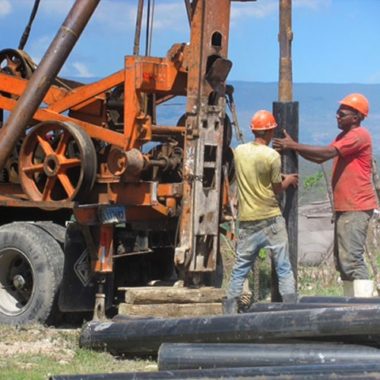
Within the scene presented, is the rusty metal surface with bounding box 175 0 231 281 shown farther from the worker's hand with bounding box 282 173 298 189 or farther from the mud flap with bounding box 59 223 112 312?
the mud flap with bounding box 59 223 112 312

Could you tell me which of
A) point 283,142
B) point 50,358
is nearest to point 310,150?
point 283,142

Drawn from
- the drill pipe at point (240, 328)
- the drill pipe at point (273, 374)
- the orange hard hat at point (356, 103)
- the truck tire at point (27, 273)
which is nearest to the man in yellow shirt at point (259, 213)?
the orange hard hat at point (356, 103)

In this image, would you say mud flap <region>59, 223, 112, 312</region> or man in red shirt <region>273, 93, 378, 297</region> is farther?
mud flap <region>59, 223, 112, 312</region>

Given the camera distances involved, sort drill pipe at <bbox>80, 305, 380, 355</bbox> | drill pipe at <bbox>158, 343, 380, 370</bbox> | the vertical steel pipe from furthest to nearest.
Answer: the vertical steel pipe < drill pipe at <bbox>80, 305, 380, 355</bbox> < drill pipe at <bbox>158, 343, 380, 370</bbox>

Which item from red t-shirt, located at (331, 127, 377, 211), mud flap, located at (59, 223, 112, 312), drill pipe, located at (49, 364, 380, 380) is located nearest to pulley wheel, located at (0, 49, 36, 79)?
mud flap, located at (59, 223, 112, 312)

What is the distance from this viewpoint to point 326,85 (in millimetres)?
66000

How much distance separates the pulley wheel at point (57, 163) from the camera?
9992mm

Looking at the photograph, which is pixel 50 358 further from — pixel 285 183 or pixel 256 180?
pixel 285 183

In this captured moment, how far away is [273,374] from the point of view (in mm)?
6363

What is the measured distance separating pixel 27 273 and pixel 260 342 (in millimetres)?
3659

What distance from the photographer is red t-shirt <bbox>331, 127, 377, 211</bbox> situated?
991 centimetres

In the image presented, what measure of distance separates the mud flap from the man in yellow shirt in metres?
1.43

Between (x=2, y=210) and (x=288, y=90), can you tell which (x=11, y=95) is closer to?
(x=2, y=210)

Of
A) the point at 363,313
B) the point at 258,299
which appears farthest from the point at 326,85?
the point at 363,313
